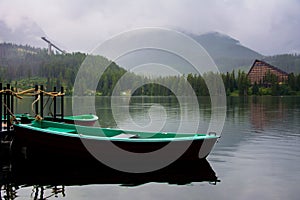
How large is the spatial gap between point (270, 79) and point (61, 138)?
15953cm

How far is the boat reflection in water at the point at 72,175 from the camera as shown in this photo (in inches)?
543

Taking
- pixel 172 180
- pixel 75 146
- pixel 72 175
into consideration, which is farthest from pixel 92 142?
pixel 172 180

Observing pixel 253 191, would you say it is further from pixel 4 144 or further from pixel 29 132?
pixel 4 144

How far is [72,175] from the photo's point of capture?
15188 mm

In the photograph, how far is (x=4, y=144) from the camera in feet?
57.4

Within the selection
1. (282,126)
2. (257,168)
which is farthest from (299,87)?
(257,168)

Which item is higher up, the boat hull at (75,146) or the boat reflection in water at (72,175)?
the boat hull at (75,146)

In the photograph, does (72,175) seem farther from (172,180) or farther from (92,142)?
(172,180)

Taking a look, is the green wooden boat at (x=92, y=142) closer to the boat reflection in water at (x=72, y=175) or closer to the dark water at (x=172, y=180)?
the boat reflection in water at (x=72, y=175)

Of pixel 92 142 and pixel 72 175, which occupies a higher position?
pixel 92 142

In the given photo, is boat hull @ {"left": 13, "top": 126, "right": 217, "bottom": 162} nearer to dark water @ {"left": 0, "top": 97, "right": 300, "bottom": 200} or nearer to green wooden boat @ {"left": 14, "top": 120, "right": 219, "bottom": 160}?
green wooden boat @ {"left": 14, "top": 120, "right": 219, "bottom": 160}

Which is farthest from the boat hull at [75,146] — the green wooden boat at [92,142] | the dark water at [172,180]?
the dark water at [172,180]

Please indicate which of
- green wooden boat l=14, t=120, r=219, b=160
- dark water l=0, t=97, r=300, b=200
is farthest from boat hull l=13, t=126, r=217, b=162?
dark water l=0, t=97, r=300, b=200

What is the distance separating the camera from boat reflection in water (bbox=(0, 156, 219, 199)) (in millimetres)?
13789
